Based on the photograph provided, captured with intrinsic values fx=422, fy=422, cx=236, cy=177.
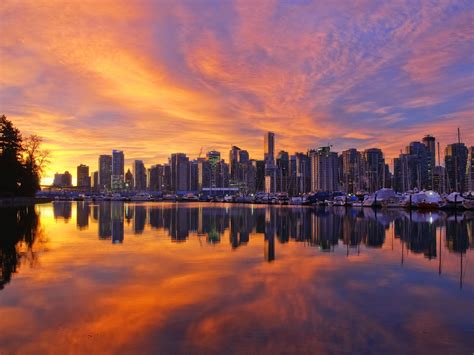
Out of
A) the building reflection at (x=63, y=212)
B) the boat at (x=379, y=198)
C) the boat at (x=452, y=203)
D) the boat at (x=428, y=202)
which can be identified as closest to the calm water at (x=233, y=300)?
the building reflection at (x=63, y=212)

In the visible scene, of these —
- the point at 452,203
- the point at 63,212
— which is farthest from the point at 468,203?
the point at 63,212

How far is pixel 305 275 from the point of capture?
19984 mm

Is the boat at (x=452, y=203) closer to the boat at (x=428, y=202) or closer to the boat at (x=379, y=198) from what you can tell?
the boat at (x=428, y=202)

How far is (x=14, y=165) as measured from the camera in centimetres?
9444

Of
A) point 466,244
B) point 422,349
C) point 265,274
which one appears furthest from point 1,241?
point 466,244

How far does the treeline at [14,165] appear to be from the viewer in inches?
3622

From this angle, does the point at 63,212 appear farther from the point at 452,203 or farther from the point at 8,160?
the point at 452,203

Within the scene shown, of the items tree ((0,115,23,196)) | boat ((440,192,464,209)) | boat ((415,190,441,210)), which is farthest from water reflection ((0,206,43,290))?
boat ((440,192,464,209))

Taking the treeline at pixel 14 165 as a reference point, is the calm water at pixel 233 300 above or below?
below

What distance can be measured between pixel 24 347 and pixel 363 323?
30.1 feet

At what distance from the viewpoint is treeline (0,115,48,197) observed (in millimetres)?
92000

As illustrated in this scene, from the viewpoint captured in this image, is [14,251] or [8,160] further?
[8,160]

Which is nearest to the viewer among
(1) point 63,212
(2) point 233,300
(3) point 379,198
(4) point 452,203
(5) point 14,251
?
(2) point 233,300

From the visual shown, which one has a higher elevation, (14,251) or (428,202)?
(428,202)
